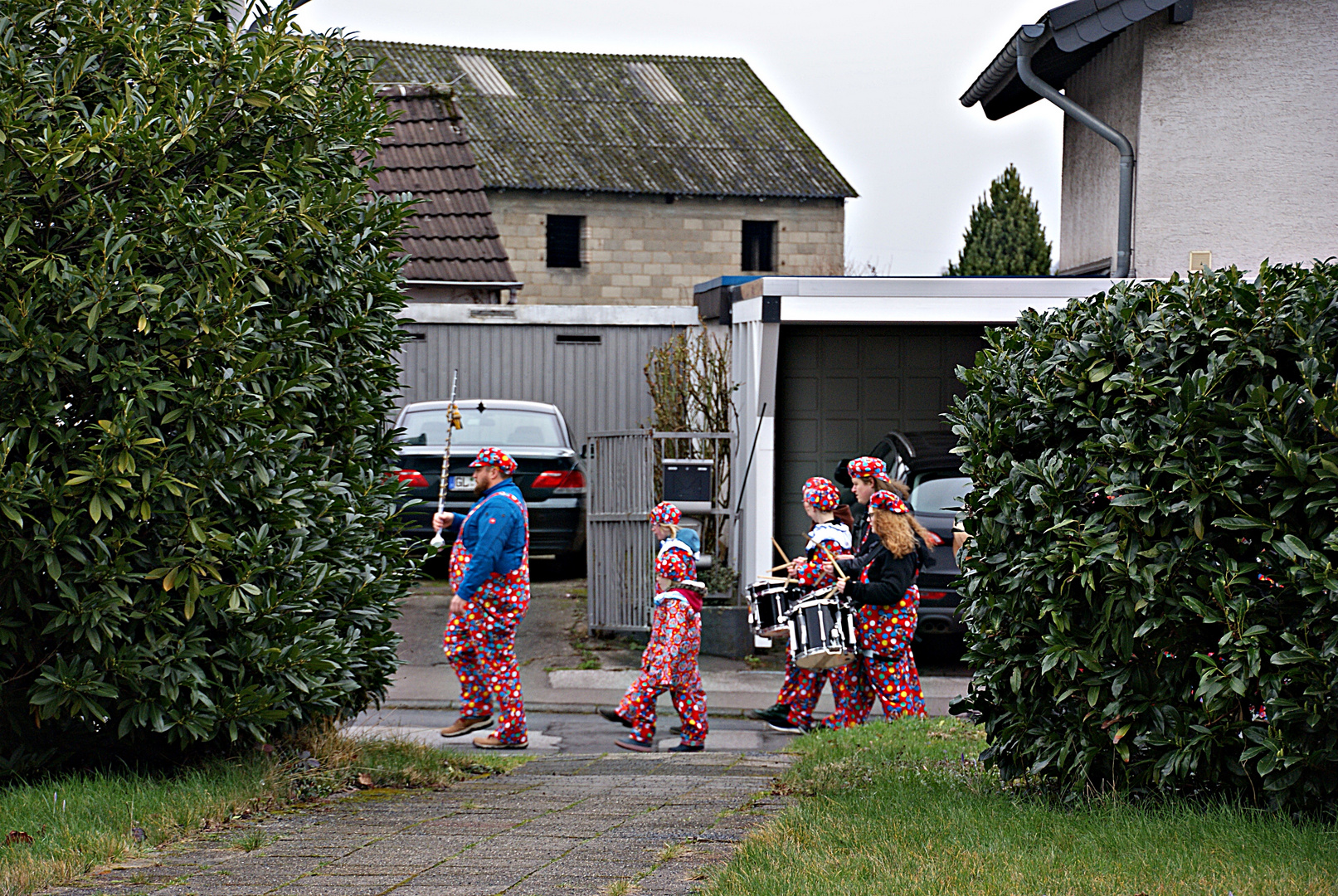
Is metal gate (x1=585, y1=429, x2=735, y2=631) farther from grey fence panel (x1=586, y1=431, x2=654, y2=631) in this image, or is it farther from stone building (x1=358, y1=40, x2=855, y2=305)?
stone building (x1=358, y1=40, x2=855, y2=305)

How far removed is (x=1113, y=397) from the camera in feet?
16.5

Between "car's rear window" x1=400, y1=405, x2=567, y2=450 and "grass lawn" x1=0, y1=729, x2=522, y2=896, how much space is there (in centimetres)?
756

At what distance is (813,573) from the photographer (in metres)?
8.64

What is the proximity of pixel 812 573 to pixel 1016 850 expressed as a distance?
4.16 meters

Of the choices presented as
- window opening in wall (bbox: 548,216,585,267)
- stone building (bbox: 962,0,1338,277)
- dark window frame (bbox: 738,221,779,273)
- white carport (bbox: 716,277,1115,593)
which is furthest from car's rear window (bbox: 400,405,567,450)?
dark window frame (bbox: 738,221,779,273)

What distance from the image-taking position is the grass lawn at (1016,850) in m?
4.05

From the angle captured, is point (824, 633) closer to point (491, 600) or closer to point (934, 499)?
point (491, 600)

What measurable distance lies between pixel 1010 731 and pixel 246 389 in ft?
10.8

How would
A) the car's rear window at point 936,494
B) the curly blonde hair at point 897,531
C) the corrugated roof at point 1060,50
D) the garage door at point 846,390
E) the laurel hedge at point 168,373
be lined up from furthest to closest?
1. the garage door at point 846,390
2. the corrugated roof at point 1060,50
3. the car's rear window at point 936,494
4. the curly blonde hair at point 897,531
5. the laurel hedge at point 168,373

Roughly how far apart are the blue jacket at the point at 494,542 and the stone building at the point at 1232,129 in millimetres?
8547

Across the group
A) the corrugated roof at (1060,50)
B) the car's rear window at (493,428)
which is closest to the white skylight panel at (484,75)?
the corrugated roof at (1060,50)

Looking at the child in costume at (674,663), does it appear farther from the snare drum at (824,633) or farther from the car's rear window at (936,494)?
the car's rear window at (936,494)

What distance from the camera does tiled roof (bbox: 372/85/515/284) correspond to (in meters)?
19.2

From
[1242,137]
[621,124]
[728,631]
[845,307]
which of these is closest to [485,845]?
[728,631]
